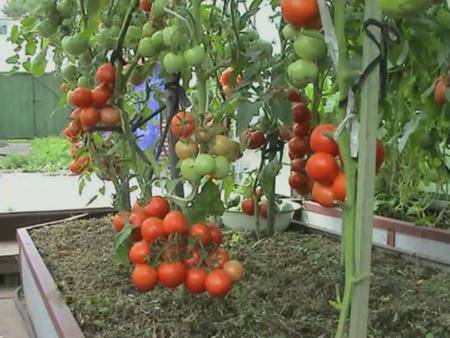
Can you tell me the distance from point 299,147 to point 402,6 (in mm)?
715

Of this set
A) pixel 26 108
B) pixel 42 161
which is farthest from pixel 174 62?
pixel 26 108

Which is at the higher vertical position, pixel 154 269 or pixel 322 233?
pixel 154 269

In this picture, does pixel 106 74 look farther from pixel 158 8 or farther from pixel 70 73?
pixel 70 73

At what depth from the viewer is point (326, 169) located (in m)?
0.64

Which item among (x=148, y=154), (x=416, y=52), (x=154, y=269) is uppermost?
(x=416, y=52)

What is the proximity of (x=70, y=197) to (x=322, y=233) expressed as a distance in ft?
8.43

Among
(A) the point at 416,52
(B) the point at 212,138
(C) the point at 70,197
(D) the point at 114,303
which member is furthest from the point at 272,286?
(C) the point at 70,197

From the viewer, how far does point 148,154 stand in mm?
1270

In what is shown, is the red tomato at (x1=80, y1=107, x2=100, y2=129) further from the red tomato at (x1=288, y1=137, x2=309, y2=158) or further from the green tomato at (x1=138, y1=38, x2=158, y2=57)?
the red tomato at (x1=288, y1=137, x2=309, y2=158)

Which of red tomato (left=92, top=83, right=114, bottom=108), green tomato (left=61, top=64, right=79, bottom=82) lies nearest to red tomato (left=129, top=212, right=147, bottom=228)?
red tomato (left=92, top=83, right=114, bottom=108)

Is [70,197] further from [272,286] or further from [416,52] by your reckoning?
[416,52]

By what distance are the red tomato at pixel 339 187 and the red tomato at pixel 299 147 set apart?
0.54 meters

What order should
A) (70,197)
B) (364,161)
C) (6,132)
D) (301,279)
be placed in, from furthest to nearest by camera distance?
(6,132) → (70,197) → (301,279) → (364,161)

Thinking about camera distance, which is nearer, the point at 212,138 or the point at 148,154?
the point at 212,138
